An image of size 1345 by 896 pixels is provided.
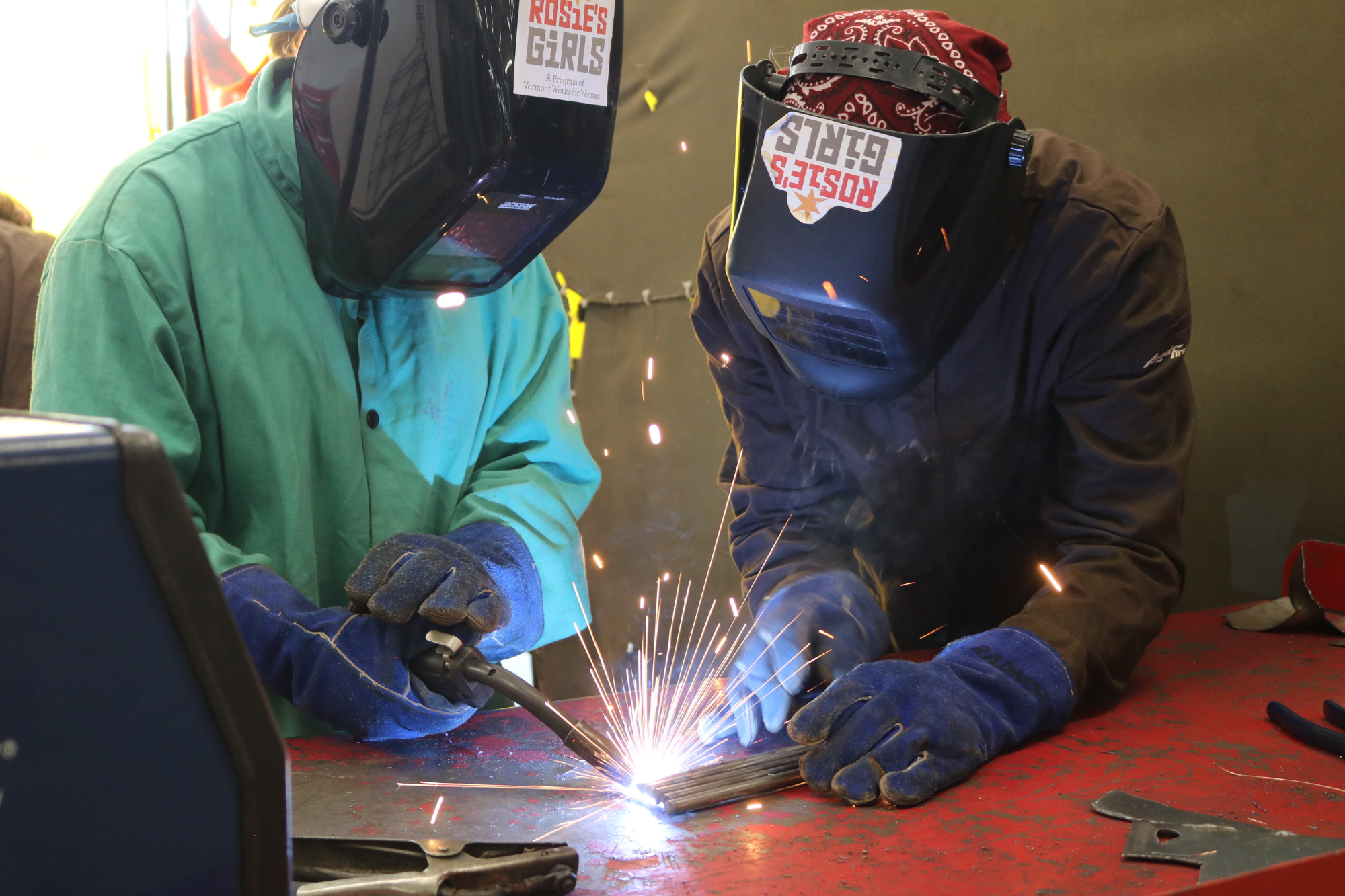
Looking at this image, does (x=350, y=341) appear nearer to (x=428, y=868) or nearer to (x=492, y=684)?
(x=492, y=684)

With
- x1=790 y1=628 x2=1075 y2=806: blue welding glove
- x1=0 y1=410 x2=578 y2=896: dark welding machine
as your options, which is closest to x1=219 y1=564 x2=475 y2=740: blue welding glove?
x1=790 y1=628 x2=1075 y2=806: blue welding glove

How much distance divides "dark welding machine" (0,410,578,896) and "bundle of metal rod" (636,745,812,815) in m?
0.52

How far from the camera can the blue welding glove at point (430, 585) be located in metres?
1.09

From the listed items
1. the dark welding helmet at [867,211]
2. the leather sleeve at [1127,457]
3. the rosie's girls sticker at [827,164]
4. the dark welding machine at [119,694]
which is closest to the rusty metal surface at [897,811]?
the leather sleeve at [1127,457]

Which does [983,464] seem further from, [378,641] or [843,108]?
[378,641]

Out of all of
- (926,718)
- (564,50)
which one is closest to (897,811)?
(926,718)

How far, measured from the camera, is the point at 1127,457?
137 centimetres

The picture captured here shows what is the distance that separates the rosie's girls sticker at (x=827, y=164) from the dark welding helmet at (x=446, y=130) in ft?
0.73

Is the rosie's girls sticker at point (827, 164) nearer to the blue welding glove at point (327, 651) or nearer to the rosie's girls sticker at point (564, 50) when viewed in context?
the rosie's girls sticker at point (564, 50)

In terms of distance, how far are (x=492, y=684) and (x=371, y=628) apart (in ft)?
0.50

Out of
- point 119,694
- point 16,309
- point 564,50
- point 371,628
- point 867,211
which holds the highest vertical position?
point 564,50

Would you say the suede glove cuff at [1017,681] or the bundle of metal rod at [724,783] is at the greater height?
the suede glove cuff at [1017,681]

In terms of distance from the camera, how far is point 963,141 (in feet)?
3.98

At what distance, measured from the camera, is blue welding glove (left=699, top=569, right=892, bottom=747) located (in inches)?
50.9
